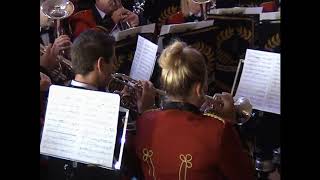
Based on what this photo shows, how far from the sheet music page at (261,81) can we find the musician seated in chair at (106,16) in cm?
101

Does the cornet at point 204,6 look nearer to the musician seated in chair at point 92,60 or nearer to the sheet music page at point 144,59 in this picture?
the sheet music page at point 144,59

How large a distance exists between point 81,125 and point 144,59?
3.46 feet

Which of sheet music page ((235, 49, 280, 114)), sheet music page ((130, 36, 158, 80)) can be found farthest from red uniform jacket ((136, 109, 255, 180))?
sheet music page ((130, 36, 158, 80))

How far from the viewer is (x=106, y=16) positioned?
325cm

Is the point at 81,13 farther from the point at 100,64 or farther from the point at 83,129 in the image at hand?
the point at 83,129

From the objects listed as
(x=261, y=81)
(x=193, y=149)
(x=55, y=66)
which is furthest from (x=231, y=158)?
(x=55, y=66)

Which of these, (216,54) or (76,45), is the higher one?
(76,45)

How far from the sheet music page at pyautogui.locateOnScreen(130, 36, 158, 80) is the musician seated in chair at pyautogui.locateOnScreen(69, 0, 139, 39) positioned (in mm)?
462

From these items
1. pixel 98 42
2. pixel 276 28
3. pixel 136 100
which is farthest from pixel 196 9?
pixel 98 42

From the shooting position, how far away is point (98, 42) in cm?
214

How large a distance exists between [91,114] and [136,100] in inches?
28.4
